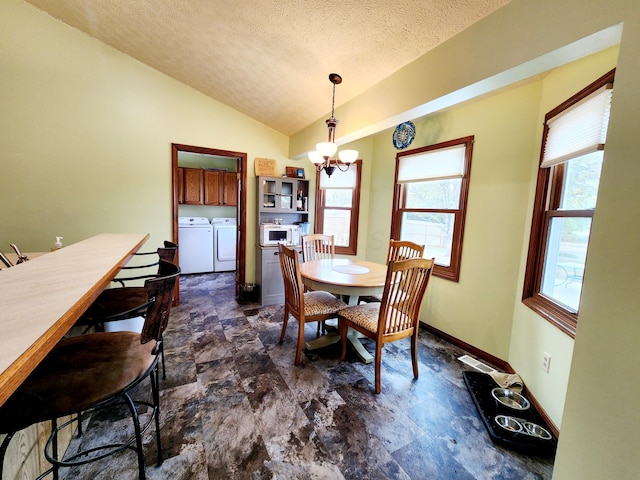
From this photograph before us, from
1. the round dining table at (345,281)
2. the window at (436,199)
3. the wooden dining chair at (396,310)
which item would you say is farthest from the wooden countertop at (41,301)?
the window at (436,199)

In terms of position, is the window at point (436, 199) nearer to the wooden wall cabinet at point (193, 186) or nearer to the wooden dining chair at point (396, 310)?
the wooden dining chair at point (396, 310)

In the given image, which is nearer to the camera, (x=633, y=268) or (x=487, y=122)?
(x=633, y=268)

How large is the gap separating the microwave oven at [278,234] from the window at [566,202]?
2.68m

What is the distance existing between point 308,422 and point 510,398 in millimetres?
1480

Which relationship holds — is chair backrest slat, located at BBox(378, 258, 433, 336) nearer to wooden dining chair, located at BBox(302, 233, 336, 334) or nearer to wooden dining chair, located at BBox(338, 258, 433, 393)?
wooden dining chair, located at BBox(338, 258, 433, 393)

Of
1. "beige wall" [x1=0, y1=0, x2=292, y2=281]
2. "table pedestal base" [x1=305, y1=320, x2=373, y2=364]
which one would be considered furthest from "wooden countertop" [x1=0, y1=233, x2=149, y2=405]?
"beige wall" [x1=0, y1=0, x2=292, y2=281]

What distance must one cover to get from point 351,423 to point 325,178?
316 cm

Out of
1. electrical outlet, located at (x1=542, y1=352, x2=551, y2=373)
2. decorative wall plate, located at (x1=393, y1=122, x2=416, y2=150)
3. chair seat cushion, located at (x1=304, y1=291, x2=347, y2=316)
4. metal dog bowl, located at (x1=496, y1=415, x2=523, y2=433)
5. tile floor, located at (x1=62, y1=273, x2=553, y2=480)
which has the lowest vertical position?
tile floor, located at (x1=62, y1=273, x2=553, y2=480)

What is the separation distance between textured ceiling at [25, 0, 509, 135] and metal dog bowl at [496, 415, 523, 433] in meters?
2.38

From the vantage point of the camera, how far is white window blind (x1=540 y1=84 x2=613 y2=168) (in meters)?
Result: 1.43

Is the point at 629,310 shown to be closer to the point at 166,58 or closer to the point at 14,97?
the point at 166,58

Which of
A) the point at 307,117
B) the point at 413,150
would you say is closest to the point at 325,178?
the point at 307,117

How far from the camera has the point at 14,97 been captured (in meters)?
2.57

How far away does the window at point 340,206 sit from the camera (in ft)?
13.0
